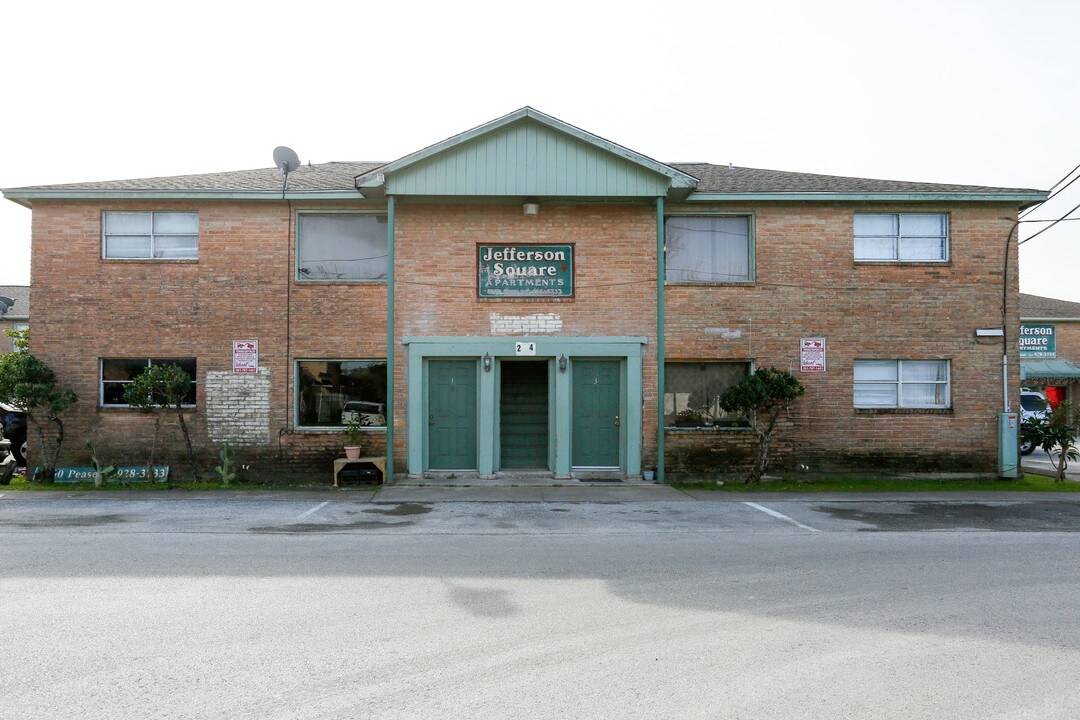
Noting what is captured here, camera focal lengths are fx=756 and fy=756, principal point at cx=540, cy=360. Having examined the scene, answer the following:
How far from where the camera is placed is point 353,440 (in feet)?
47.8

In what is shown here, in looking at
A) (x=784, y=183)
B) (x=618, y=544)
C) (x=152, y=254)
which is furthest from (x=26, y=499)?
(x=784, y=183)

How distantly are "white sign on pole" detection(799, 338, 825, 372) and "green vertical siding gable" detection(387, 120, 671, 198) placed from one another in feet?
13.8

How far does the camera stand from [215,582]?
6.86 metres

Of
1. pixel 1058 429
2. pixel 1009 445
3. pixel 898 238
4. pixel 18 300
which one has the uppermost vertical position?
pixel 18 300

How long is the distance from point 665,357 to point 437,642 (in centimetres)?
1038

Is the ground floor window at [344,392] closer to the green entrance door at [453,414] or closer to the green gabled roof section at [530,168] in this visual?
the green entrance door at [453,414]

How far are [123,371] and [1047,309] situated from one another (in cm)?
3909

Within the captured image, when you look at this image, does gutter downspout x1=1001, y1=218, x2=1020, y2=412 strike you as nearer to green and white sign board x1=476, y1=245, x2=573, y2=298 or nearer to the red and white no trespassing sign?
green and white sign board x1=476, y1=245, x2=573, y2=298

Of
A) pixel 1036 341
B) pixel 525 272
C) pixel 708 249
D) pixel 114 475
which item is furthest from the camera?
pixel 1036 341

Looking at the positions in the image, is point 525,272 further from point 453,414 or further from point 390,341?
point 453,414

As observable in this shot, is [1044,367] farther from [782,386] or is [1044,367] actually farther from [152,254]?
[152,254]

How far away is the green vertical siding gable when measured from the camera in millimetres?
14258

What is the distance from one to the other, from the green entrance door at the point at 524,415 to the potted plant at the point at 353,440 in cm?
286

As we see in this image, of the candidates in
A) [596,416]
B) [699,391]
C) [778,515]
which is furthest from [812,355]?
[778,515]
